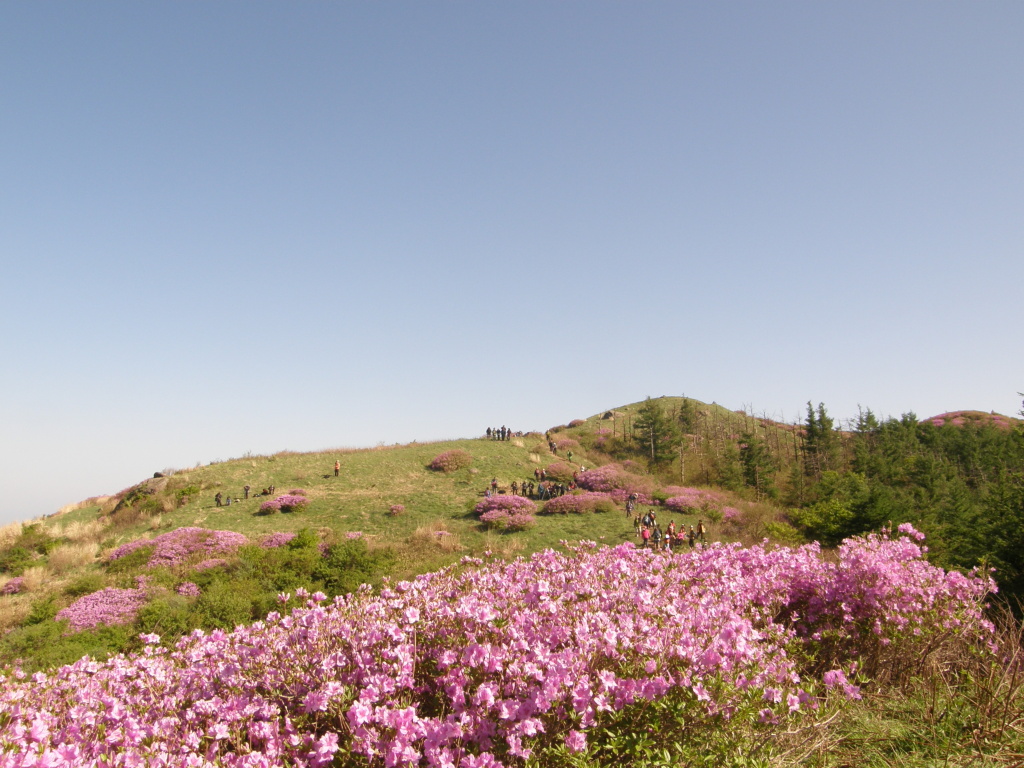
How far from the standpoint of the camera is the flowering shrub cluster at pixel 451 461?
37250mm

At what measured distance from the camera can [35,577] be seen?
1953 cm

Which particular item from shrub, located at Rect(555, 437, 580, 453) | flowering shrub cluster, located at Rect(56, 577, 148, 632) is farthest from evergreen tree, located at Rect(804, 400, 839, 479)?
flowering shrub cluster, located at Rect(56, 577, 148, 632)

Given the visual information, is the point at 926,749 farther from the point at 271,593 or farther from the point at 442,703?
the point at 271,593

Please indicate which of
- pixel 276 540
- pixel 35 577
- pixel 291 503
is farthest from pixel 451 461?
pixel 35 577

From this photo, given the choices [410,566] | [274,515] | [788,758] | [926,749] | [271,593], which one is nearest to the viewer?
[788,758]

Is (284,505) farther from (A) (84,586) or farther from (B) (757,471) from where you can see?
(B) (757,471)

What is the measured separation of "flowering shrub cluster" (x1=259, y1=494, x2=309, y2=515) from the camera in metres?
27.8

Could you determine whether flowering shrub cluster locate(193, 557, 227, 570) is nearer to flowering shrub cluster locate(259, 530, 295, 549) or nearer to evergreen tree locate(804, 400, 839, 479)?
flowering shrub cluster locate(259, 530, 295, 549)

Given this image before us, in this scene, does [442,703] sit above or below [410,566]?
above

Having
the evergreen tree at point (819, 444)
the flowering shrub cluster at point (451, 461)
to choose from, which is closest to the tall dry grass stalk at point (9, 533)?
the flowering shrub cluster at point (451, 461)

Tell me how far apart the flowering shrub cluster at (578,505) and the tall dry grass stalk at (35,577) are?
20.8 metres

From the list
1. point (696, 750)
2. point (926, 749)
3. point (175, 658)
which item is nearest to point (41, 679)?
point (175, 658)

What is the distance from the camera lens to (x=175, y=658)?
4.94 meters

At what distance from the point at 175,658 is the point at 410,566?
537 inches
